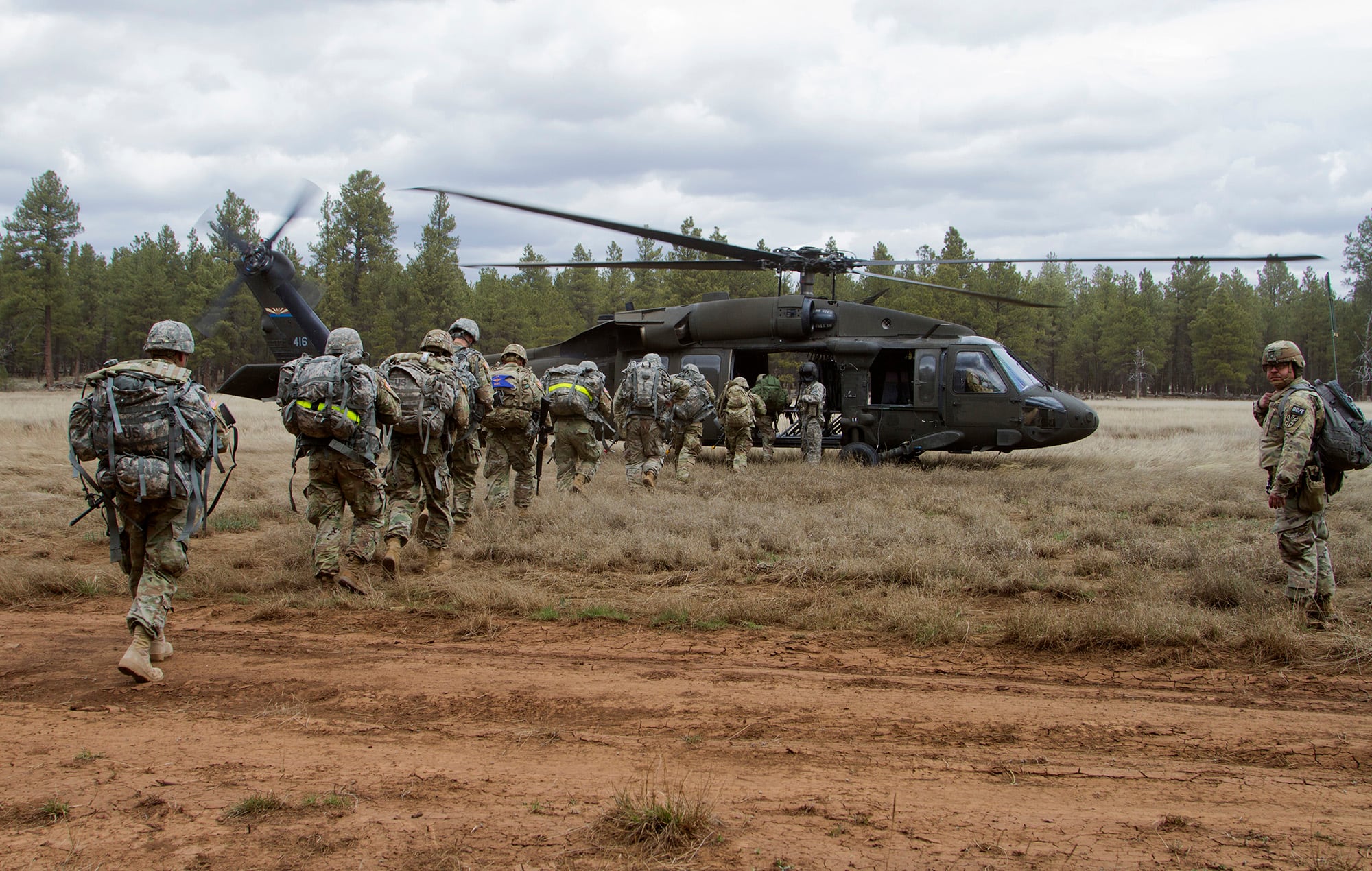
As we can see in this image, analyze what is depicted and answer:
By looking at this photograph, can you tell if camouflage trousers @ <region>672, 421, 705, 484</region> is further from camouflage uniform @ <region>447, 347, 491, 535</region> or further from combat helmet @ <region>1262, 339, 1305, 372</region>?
combat helmet @ <region>1262, 339, 1305, 372</region>

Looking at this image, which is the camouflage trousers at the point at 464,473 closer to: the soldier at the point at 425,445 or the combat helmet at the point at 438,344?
the soldier at the point at 425,445

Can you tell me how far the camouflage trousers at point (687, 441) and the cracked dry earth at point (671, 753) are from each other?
6748mm

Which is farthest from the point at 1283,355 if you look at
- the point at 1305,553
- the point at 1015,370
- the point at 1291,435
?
the point at 1015,370

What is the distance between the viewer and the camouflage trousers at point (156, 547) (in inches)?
190

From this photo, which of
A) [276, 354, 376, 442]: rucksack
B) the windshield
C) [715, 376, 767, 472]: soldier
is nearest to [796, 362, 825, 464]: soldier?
[715, 376, 767, 472]: soldier

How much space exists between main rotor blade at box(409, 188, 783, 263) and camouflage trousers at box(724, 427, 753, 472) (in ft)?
8.24

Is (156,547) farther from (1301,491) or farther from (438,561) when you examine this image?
(1301,491)

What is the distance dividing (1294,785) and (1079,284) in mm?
87410

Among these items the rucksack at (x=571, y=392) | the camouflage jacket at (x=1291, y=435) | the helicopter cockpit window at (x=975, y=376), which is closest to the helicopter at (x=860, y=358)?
the helicopter cockpit window at (x=975, y=376)

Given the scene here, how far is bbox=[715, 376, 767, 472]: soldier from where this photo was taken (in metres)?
12.6

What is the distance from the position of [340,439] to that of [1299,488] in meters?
6.33

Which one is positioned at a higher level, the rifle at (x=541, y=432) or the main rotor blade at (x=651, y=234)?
the main rotor blade at (x=651, y=234)

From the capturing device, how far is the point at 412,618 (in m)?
5.90

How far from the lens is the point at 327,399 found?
19.2ft
